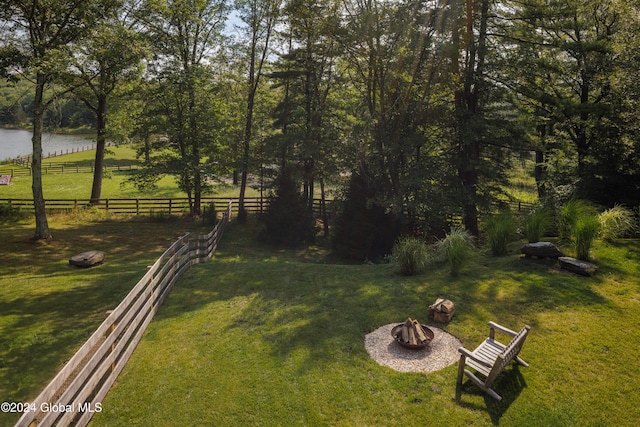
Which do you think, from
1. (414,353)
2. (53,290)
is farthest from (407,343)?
(53,290)

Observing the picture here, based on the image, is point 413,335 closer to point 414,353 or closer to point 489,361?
point 414,353

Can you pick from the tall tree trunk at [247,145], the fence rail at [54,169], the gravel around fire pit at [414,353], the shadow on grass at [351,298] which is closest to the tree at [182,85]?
the tall tree trunk at [247,145]

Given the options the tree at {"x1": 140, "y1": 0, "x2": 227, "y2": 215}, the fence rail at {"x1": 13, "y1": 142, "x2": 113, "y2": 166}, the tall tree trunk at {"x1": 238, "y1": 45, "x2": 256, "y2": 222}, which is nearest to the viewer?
the tree at {"x1": 140, "y1": 0, "x2": 227, "y2": 215}

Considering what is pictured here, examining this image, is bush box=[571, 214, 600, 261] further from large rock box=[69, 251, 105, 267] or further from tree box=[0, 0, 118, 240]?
tree box=[0, 0, 118, 240]

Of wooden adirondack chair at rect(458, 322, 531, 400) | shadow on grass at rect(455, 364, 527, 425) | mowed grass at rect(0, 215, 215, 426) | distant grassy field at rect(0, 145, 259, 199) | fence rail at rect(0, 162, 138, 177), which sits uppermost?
fence rail at rect(0, 162, 138, 177)

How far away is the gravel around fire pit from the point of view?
6074 millimetres

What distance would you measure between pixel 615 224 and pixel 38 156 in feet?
66.0

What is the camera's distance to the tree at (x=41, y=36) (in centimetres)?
1205

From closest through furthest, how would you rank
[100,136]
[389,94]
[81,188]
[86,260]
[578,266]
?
[578,266] < [86,260] < [389,94] < [100,136] < [81,188]

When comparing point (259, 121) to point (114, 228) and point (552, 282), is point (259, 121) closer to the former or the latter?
point (114, 228)

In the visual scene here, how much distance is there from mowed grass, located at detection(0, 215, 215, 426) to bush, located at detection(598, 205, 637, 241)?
1335cm

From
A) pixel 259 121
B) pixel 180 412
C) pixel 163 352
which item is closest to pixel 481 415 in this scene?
pixel 180 412

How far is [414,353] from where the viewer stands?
643 centimetres

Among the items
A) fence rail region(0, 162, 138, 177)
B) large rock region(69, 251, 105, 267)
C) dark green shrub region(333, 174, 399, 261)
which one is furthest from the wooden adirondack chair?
fence rail region(0, 162, 138, 177)
